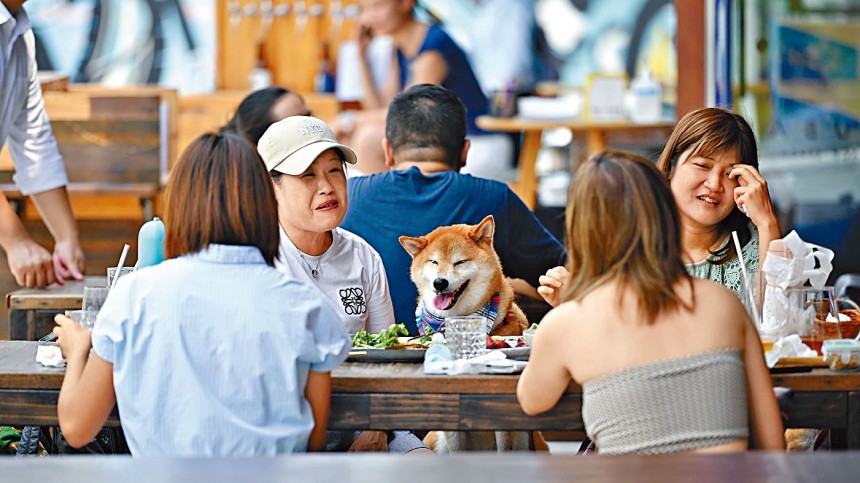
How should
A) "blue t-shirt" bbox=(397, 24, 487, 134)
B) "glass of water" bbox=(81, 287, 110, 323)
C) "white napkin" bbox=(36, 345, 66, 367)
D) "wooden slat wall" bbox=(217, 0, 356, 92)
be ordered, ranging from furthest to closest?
"wooden slat wall" bbox=(217, 0, 356, 92) < "blue t-shirt" bbox=(397, 24, 487, 134) < "glass of water" bbox=(81, 287, 110, 323) < "white napkin" bbox=(36, 345, 66, 367)

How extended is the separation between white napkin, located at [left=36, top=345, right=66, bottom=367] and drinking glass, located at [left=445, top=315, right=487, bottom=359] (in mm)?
870

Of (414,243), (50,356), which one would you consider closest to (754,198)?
(414,243)

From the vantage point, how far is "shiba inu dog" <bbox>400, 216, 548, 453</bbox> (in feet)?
10.4

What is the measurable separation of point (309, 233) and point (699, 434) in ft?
4.24

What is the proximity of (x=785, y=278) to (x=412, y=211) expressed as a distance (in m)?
1.22

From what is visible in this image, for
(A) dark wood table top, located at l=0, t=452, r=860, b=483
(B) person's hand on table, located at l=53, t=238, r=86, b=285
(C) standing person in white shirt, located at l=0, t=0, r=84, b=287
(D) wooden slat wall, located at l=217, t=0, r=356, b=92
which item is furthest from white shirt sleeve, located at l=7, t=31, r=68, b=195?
(D) wooden slat wall, located at l=217, t=0, r=356, b=92

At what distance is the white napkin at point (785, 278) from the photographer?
2.82 meters

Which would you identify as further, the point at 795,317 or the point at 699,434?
the point at 795,317

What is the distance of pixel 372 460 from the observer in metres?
1.97

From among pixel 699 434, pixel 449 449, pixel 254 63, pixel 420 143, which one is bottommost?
pixel 449 449

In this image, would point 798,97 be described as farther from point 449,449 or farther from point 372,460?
point 372,460

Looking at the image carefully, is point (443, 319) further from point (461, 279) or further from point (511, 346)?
point (511, 346)

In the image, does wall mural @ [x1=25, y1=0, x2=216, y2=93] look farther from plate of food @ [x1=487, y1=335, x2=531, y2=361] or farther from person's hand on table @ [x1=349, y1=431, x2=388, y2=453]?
plate of food @ [x1=487, y1=335, x2=531, y2=361]

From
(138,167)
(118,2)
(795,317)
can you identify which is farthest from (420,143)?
(118,2)
